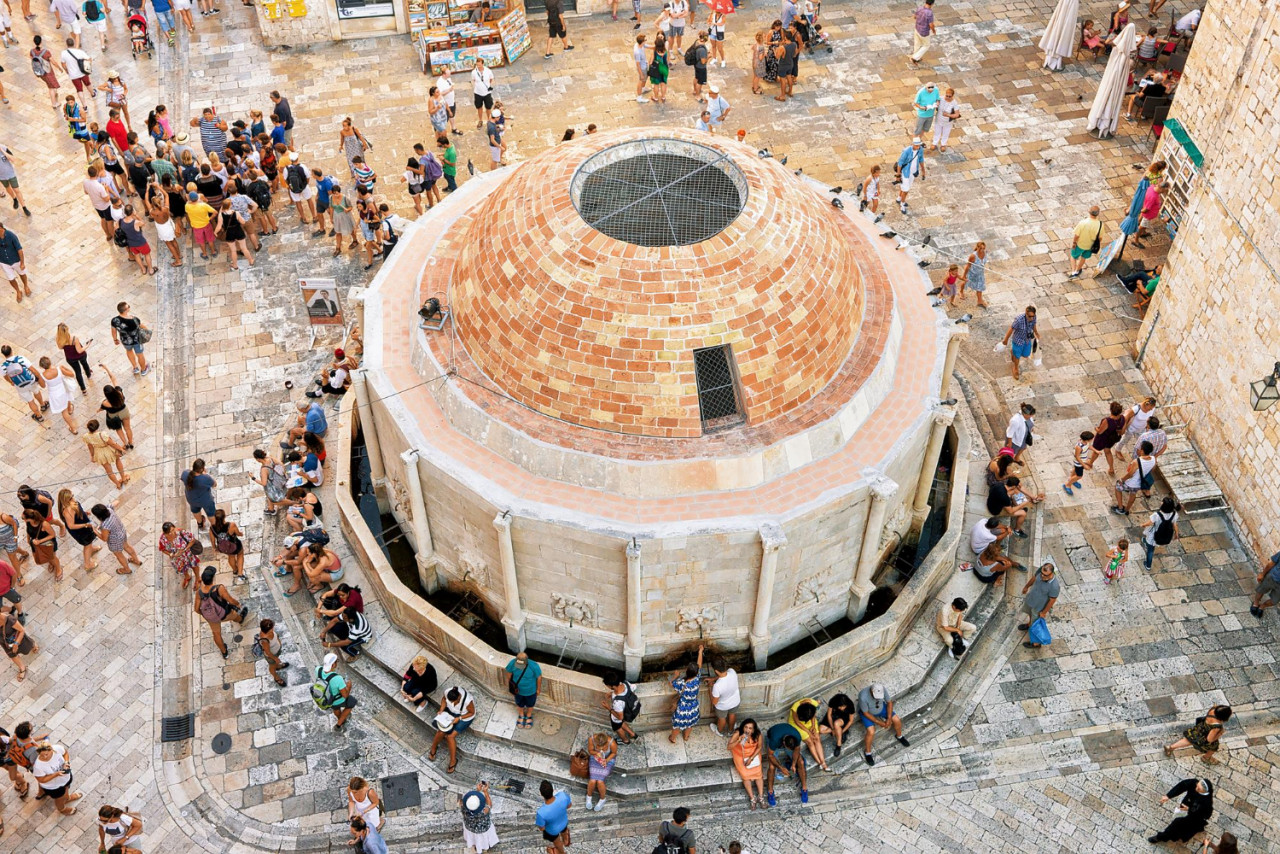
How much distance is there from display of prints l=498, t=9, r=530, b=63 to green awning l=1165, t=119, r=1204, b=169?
15816 millimetres

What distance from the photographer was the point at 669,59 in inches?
1265

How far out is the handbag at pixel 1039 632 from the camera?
787 inches

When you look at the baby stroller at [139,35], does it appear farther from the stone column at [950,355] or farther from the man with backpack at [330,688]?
the stone column at [950,355]

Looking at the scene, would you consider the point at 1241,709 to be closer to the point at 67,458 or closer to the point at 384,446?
the point at 384,446

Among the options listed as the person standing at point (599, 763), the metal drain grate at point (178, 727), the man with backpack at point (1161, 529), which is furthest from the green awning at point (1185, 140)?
the metal drain grate at point (178, 727)

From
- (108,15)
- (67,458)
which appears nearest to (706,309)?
(67,458)

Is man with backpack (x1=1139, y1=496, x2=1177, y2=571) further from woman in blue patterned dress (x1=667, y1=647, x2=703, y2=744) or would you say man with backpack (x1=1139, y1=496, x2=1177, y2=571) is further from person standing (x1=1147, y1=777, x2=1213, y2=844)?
woman in blue patterned dress (x1=667, y1=647, x2=703, y2=744)

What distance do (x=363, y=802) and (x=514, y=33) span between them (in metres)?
21.1

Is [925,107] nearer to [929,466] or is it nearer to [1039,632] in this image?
[929,466]

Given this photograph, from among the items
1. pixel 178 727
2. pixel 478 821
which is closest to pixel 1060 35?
pixel 478 821

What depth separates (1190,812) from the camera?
56.7 ft

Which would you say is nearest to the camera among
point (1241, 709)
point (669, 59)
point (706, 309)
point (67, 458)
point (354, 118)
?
point (706, 309)

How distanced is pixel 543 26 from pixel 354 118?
6103mm

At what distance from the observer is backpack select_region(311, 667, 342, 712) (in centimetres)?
1864
